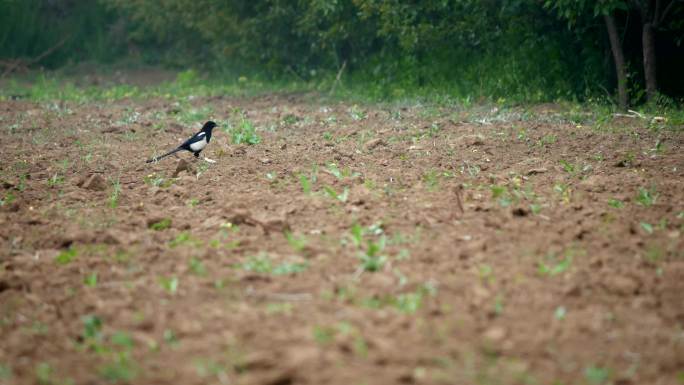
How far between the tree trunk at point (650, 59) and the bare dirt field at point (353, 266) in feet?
10.3

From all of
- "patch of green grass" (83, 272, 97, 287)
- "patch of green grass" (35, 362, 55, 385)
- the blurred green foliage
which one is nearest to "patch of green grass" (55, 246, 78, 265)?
"patch of green grass" (83, 272, 97, 287)

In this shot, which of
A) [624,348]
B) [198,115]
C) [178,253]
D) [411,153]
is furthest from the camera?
[198,115]

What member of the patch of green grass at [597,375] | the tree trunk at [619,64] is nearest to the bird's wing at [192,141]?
the patch of green grass at [597,375]

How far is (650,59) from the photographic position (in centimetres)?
1064

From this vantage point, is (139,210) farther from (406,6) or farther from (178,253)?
(406,6)

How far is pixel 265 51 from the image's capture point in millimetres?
18016

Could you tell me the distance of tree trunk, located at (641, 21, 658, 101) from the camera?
34.7ft

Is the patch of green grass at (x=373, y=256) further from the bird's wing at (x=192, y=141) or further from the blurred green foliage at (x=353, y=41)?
the blurred green foliage at (x=353, y=41)

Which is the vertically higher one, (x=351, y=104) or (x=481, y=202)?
(x=481, y=202)

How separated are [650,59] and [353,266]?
315 inches

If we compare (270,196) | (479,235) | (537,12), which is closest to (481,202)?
(479,235)

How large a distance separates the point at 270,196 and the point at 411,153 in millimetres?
2231

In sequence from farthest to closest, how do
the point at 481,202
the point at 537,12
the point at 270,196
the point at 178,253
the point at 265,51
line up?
the point at 265,51
the point at 537,12
the point at 270,196
the point at 481,202
the point at 178,253

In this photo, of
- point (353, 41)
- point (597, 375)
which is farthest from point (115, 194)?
point (353, 41)
